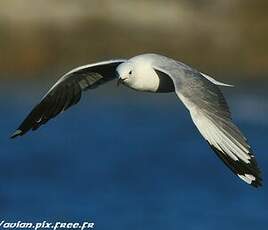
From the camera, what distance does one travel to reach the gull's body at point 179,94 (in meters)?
5.98

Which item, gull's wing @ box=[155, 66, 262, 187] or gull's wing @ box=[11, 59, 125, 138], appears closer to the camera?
gull's wing @ box=[155, 66, 262, 187]

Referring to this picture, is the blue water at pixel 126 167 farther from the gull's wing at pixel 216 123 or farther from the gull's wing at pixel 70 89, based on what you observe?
the gull's wing at pixel 216 123

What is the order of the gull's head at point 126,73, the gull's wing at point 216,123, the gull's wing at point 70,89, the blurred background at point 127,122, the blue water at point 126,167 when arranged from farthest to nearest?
the blurred background at point 127,122
the blue water at point 126,167
the gull's wing at point 70,89
the gull's head at point 126,73
the gull's wing at point 216,123

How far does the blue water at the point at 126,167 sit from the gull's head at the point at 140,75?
417 centimetres

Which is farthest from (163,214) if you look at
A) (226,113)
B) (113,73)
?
(226,113)

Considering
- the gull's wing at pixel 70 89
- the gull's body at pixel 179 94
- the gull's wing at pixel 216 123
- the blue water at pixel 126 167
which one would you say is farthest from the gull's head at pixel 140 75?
the blue water at pixel 126 167

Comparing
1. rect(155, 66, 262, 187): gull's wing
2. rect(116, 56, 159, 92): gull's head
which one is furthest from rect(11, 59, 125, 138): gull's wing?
rect(155, 66, 262, 187): gull's wing

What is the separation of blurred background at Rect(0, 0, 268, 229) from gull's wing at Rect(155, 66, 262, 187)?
177 inches

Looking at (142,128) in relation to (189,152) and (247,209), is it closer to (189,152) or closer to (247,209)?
(189,152)

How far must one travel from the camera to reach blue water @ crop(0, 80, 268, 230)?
36.8ft

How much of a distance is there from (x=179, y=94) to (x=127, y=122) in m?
9.02

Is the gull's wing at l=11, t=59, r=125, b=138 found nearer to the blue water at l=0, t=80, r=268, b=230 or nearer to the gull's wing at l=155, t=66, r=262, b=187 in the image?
the gull's wing at l=155, t=66, r=262, b=187

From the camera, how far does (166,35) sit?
16.2m

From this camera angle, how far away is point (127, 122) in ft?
49.7
